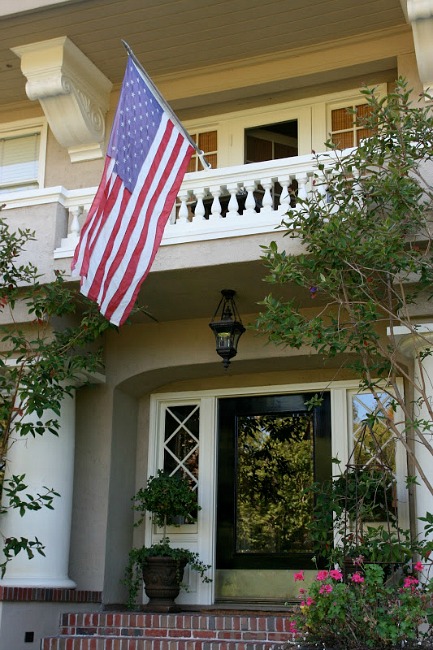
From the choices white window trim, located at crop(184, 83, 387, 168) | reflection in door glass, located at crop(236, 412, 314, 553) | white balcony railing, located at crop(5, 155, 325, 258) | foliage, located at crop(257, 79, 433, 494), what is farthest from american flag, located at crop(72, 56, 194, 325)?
reflection in door glass, located at crop(236, 412, 314, 553)

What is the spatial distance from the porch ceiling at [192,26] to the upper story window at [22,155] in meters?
0.89

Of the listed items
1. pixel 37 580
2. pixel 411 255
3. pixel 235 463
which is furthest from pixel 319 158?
pixel 37 580

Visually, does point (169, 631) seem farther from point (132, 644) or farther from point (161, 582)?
point (161, 582)

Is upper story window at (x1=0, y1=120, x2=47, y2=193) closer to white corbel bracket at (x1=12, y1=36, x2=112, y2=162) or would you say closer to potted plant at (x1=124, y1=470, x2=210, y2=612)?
white corbel bracket at (x1=12, y1=36, x2=112, y2=162)

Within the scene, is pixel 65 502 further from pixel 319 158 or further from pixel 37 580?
pixel 319 158

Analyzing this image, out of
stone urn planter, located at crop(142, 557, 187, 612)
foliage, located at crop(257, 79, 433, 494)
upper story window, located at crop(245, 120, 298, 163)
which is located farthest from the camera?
upper story window, located at crop(245, 120, 298, 163)

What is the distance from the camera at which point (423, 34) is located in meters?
8.19

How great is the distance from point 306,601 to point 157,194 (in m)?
3.15

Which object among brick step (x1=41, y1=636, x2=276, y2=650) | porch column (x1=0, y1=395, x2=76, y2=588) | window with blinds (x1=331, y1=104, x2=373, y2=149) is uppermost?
window with blinds (x1=331, y1=104, x2=373, y2=149)

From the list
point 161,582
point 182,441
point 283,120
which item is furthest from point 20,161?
point 161,582

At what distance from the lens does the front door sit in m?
9.29

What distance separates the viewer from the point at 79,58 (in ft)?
30.5

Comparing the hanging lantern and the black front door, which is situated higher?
the hanging lantern

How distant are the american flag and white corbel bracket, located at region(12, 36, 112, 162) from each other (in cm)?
→ 224
